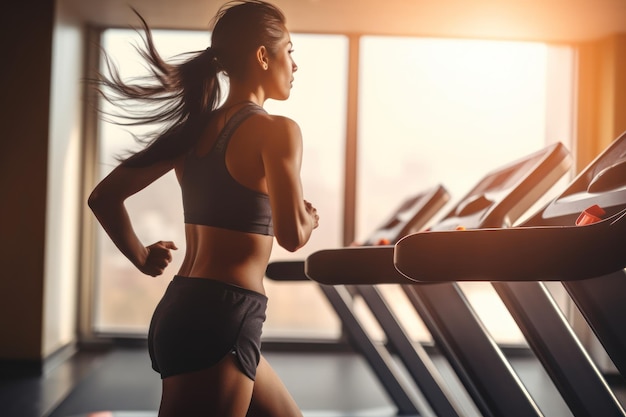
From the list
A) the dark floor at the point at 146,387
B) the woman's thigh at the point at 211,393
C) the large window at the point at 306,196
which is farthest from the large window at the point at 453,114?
the woman's thigh at the point at 211,393

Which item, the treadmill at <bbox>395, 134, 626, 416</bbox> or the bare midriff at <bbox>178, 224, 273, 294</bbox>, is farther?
the bare midriff at <bbox>178, 224, 273, 294</bbox>

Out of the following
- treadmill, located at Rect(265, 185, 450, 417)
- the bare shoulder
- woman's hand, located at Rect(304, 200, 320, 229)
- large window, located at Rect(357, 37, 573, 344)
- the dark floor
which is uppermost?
large window, located at Rect(357, 37, 573, 344)

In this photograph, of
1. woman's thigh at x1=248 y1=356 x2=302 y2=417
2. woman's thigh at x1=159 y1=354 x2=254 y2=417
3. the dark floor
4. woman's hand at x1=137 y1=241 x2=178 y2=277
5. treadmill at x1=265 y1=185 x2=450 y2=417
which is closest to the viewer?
woman's thigh at x1=159 y1=354 x2=254 y2=417

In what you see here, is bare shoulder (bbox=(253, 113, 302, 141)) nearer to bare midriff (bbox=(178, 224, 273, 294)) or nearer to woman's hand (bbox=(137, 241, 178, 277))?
bare midriff (bbox=(178, 224, 273, 294))

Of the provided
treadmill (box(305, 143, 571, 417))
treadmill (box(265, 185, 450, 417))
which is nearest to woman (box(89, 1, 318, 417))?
treadmill (box(305, 143, 571, 417))

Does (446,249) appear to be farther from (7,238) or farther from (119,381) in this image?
(7,238)

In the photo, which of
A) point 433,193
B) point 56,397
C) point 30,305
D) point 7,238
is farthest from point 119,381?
point 433,193

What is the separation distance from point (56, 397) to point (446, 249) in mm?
3100

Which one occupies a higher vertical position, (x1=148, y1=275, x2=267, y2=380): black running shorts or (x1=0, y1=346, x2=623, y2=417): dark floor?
(x1=148, y1=275, x2=267, y2=380): black running shorts

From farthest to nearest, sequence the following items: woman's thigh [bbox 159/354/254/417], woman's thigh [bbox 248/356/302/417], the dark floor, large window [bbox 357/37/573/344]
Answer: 1. large window [bbox 357/37/573/344]
2. the dark floor
3. woman's thigh [bbox 248/356/302/417]
4. woman's thigh [bbox 159/354/254/417]

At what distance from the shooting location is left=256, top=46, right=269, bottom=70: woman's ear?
1267 mm

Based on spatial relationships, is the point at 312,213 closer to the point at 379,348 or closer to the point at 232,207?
the point at 232,207

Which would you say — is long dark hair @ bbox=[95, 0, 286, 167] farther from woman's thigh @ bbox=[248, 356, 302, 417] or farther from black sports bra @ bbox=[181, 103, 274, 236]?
woman's thigh @ bbox=[248, 356, 302, 417]

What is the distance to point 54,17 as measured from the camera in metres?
4.32
